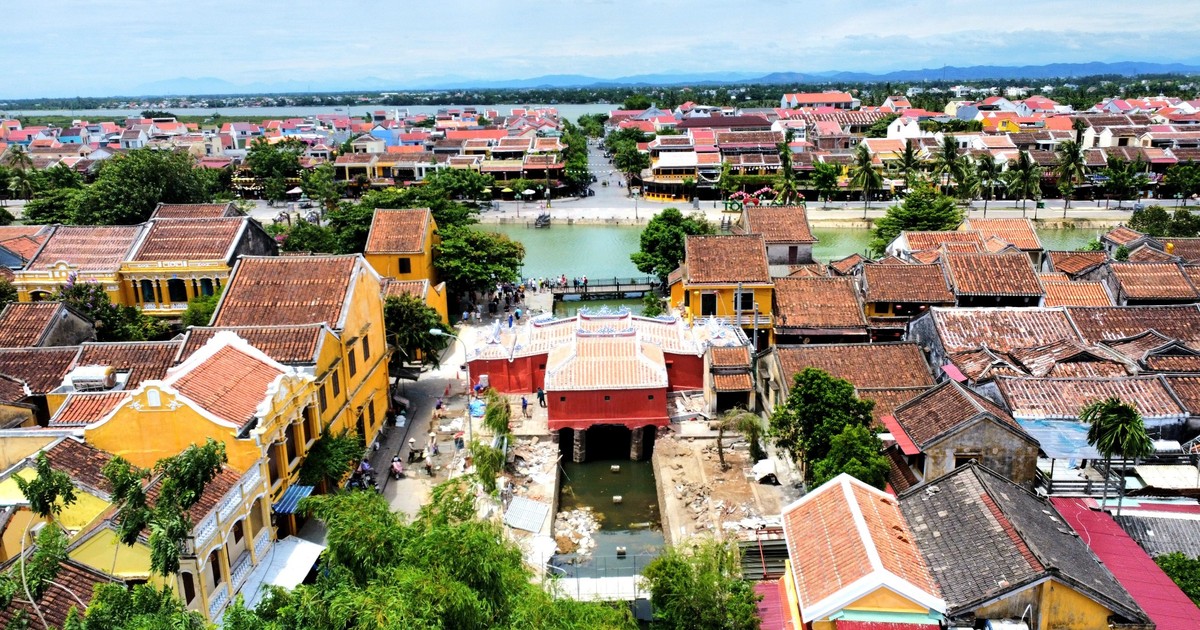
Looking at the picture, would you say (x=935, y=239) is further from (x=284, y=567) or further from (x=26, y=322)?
(x=26, y=322)

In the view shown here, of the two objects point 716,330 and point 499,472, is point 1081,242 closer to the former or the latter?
point 716,330

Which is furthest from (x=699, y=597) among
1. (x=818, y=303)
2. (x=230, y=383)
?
(x=818, y=303)

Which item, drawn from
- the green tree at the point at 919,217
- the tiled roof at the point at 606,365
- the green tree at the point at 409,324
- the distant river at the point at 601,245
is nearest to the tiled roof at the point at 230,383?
the green tree at the point at 409,324

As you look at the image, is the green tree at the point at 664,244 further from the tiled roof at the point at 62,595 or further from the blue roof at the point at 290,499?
the tiled roof at the point at 62,595

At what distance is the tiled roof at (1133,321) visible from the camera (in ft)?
90.7

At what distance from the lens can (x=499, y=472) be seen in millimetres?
25016

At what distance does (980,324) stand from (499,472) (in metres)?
17.0

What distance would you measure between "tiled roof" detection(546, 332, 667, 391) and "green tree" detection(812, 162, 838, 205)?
159 ft

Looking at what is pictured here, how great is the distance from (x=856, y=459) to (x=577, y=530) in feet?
29.1

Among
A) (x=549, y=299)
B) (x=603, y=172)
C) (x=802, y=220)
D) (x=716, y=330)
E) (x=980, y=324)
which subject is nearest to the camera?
(x=980, y=324)

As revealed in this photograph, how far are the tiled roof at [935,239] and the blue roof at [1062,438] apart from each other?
69.2ft

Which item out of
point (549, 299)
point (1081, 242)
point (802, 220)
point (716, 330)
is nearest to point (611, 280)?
point (549, 299)

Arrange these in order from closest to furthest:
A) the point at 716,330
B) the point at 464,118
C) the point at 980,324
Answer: the point at 980,324
the point at 716,330
the point at 464,118

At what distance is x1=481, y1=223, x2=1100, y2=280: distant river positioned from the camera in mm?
54531
